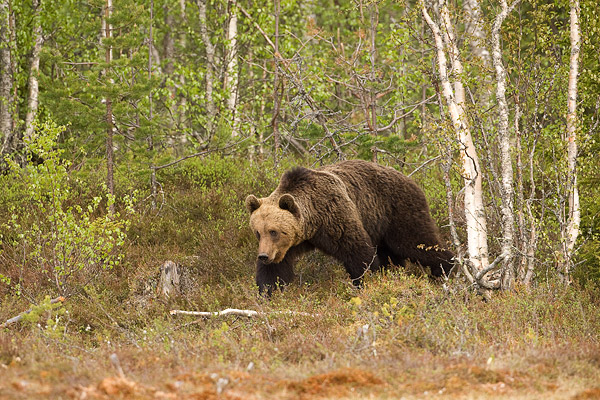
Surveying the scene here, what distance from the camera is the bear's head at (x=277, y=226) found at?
8528mm

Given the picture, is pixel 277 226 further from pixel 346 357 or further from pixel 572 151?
pixel 572 151

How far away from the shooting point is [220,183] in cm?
1278

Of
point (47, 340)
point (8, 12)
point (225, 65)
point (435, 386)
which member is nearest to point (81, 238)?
point (47, 340)

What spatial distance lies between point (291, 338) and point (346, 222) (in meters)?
3.01

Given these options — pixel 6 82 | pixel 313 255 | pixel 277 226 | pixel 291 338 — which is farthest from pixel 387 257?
pixel 6 82

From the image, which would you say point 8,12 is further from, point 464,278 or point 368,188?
point 464,278

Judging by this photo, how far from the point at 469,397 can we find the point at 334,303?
3685 millimetres

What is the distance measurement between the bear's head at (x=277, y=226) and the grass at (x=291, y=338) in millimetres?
563

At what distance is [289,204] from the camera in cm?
867

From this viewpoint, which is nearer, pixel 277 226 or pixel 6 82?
pixel 277 226

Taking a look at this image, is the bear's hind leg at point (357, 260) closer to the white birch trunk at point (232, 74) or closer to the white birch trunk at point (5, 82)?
the white birch trunk at point (232, 74)

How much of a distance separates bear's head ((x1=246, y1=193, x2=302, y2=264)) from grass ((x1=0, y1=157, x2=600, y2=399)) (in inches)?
22.2

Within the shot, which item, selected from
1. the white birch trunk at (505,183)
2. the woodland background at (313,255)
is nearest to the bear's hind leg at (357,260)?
the woodland background at (313,255)

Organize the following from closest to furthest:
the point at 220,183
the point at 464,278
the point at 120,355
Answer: the point at 120,355 < the point at 464,278 < the point at 220,183
